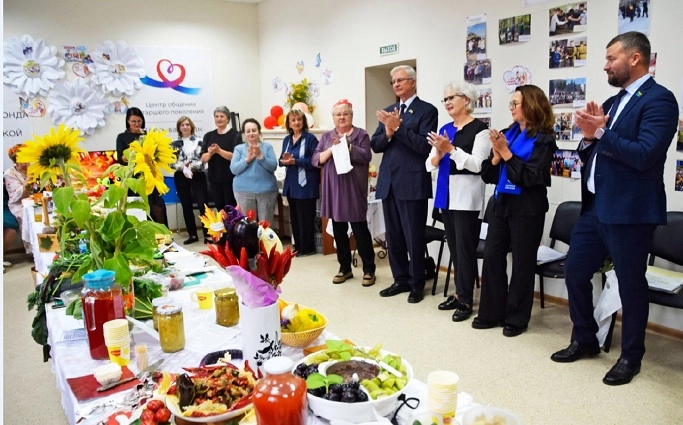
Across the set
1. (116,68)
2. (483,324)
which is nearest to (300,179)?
(483,324)

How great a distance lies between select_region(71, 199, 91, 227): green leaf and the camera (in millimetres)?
1600

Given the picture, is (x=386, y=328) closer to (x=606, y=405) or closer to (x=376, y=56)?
(x=606, y=405)

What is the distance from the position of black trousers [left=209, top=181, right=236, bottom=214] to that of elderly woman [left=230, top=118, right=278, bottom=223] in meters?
0.44

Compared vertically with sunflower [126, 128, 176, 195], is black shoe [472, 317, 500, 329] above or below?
below

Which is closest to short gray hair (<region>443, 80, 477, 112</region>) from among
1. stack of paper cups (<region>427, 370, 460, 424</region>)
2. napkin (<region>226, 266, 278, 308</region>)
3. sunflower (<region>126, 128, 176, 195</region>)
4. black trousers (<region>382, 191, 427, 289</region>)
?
black trousers (<region>382, 191, 427, 289</region>)

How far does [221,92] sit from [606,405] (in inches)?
230

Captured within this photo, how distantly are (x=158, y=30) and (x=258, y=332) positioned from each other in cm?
602

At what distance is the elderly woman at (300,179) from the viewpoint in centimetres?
504

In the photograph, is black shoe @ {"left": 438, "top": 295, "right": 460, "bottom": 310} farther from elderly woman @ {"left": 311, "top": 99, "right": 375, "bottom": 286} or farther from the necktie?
the necktie

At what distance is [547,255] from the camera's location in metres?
3.48

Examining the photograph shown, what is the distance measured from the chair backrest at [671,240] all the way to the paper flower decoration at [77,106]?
5624mm

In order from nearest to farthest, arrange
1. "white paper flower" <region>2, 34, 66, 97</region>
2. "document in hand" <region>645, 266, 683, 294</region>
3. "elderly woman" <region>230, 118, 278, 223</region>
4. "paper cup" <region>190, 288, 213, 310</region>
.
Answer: "paper cup" <region>190, 288, 213, 310</region> < "document in hand" <region>645, 266, 683, 294</region> < "elderly woman" <region>230, 118, 278, 223</region> < "white paper flower" <region>2, 34, 66, 97</region>

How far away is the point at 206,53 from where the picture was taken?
6.79 m

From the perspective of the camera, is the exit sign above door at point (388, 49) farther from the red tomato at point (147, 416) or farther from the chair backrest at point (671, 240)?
the red tomato at point (147, 416)
